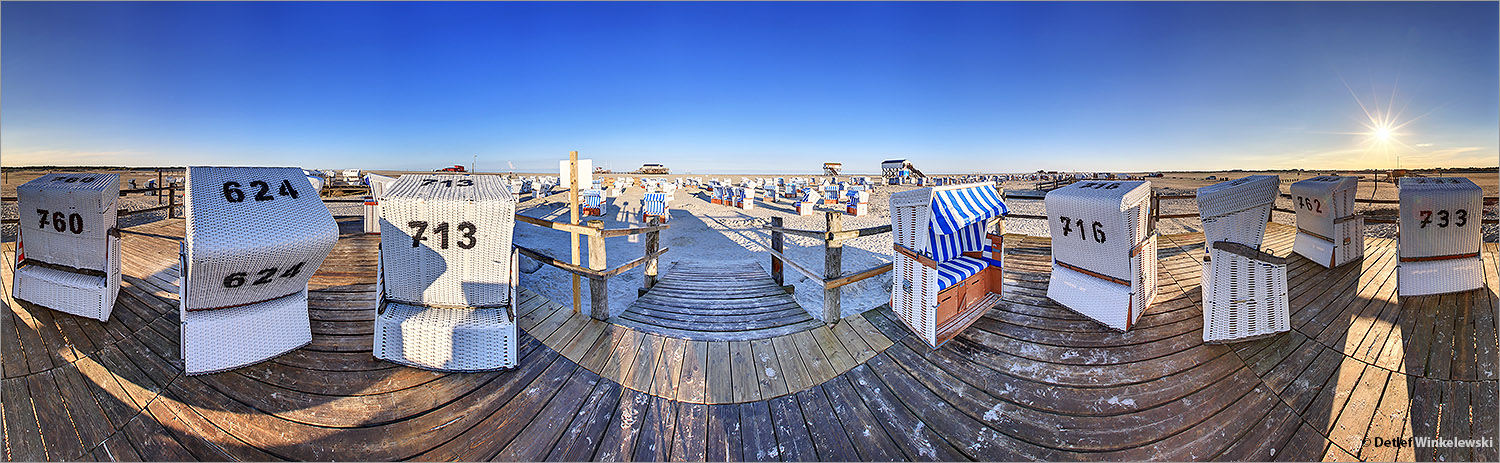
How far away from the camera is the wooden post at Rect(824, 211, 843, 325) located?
14.8 feet

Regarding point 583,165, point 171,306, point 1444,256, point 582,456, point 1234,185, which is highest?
point 583,165

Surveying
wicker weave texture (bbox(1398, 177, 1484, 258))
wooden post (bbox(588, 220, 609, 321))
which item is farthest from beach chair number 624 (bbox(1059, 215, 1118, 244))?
wooden post (bbox(588, 220, 609, 321))

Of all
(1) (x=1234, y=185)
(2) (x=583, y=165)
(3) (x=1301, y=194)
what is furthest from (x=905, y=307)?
(3) (x=1301, y=194)

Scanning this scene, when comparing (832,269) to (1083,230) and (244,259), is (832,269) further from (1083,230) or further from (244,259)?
(244,259)

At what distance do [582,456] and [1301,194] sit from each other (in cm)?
1086

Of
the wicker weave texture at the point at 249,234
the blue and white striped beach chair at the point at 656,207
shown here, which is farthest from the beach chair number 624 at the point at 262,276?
the blue and white striped beach chair at the point at 656,207

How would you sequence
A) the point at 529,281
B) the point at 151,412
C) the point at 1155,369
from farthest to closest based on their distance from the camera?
the point at 529,281 < the point at 1155,369 < the point at 151,412

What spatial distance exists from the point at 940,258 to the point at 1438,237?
19.1ft

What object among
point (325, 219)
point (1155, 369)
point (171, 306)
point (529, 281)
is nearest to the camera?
point (1155, 369)

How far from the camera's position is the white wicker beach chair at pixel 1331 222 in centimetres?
596

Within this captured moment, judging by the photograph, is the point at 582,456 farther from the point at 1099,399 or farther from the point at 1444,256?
the point at 1444,256

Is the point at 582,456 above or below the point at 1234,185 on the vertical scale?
below

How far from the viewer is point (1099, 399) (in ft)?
9.97

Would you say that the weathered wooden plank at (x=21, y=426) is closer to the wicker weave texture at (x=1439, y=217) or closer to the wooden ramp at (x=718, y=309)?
the wooden ramp at (x=718, y=309)
